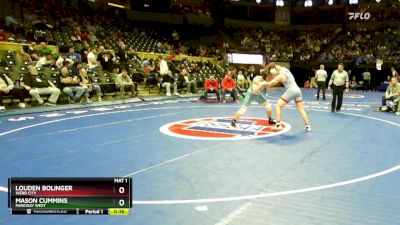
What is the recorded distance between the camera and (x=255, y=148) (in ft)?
18.9

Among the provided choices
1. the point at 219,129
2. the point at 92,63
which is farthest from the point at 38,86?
the point at 219,129

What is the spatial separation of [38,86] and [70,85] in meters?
1.12

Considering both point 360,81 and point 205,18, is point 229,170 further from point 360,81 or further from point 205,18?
point 205,18

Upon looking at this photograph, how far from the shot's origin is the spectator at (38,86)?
10.3 m

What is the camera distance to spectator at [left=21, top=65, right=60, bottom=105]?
10.3 metres

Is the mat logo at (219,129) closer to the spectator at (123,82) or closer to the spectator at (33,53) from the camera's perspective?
the spectator at (123,82)

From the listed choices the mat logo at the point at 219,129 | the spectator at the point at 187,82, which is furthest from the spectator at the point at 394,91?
the spectator at the point at 187,82

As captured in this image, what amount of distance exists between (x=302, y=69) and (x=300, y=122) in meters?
20.1

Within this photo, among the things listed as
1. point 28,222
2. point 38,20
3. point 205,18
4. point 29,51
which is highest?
point 205,18

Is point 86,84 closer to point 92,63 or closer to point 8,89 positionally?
point 92,63

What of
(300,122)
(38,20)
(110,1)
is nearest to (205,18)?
(110,1)

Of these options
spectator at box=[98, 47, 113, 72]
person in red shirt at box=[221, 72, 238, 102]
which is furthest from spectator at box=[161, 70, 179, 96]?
person in red shirt at box=[221, 72, 238, 102]
